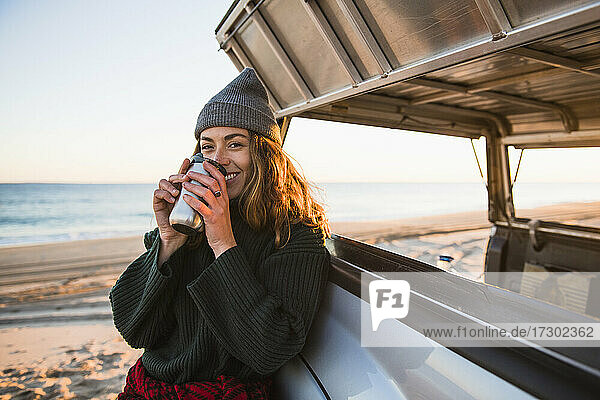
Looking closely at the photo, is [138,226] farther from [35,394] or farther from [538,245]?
[538,245]

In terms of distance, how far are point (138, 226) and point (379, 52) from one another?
19.7m

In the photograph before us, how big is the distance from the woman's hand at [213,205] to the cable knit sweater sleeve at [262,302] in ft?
0.20

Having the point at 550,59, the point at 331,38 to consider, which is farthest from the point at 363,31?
the point at 550,59

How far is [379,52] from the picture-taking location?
1.98m

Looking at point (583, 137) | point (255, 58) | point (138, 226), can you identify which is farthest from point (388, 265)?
point (138, 226)

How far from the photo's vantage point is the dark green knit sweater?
1392 millimetres

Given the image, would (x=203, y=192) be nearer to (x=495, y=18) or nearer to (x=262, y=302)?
(x=262, y=302)

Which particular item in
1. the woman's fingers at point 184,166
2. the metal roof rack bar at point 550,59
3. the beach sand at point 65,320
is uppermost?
the metal roof rack bar at point 550,59

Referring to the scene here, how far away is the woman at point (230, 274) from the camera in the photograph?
1.42 metres

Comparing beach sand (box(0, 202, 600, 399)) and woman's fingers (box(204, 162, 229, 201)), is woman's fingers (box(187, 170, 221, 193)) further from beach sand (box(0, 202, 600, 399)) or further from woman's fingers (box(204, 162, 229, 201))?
beach sand (box(0, 202, 600, 399))

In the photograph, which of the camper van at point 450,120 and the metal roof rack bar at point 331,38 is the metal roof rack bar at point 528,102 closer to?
the camper van at point 450,120

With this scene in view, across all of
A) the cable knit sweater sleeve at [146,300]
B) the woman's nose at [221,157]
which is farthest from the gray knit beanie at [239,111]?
the cable knit sweater sleeve at [146,300]

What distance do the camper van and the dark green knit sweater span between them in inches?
6.7

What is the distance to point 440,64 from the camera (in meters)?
1.68
